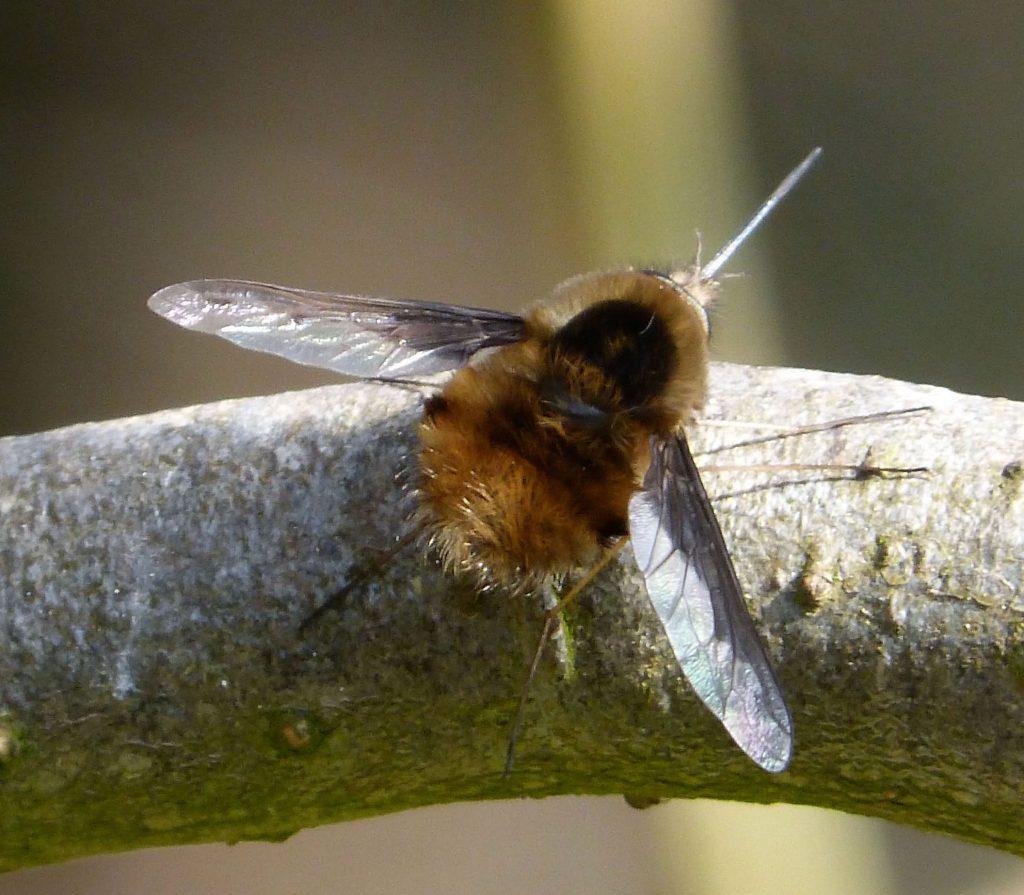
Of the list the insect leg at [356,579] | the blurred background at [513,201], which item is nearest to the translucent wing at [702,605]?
the insect leg at [356,579]

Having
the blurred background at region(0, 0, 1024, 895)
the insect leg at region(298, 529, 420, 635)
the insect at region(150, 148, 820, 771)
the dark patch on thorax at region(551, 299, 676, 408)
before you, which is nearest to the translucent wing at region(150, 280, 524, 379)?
the insect at region(150, 148, 820, 771)

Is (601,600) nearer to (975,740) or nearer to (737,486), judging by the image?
(737,486)

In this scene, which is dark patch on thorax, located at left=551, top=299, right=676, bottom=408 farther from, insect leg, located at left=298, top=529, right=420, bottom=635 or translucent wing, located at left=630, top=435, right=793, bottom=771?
insect leg, located at left=298, top=529, right=420, bottom=635

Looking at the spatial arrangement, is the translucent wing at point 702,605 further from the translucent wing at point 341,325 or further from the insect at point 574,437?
the translucent wing at point 341,325

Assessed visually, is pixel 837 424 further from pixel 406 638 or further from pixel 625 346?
pixel 406 638

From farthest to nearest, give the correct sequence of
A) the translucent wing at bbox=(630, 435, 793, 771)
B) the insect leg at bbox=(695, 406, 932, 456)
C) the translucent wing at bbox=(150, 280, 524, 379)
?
the translucent wing at bbox=(150, 280, 524, 379) < the insect leg at bbox=(695, 406, 932, 456) < the translucent wing at bbox=(630, 435, 793, 771)

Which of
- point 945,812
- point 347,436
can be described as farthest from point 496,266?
point 945,812
